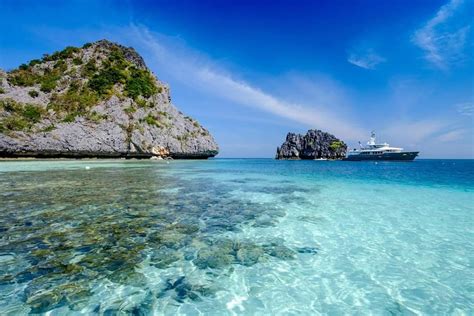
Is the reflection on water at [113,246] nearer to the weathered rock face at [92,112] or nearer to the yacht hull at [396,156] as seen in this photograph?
the weathered rock face at [92,112]

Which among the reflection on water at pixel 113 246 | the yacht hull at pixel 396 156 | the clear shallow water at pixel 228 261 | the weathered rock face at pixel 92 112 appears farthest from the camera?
the yacht hull at pixel 396 156

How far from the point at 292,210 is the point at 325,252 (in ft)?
14.6

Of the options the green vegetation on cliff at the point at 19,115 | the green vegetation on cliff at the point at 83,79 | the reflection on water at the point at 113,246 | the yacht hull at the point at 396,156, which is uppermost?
the green vegetation on cliff at the point at 83,79

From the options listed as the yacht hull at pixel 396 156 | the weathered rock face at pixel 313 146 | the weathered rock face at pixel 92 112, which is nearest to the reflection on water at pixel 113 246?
the weathered rock face at pixel 92 112

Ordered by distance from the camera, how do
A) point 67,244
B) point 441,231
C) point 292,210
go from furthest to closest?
point 292,210, point 441,231, point 67,244

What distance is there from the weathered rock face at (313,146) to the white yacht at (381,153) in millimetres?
19899

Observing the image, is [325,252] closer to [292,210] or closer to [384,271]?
[384,271]

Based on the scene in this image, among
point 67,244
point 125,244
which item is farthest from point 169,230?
point 67,244

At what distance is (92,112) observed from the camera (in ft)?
211

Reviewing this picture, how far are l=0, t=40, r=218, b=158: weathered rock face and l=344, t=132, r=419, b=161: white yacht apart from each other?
171ft

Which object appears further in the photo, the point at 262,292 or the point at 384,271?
the point at 384,271

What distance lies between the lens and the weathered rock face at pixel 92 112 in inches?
2165

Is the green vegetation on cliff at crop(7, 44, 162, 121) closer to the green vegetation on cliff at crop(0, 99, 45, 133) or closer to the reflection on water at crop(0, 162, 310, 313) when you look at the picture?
the green vegetation on cliff at crop(0, 99, 45, 133)

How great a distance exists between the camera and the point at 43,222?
761 centimetres
